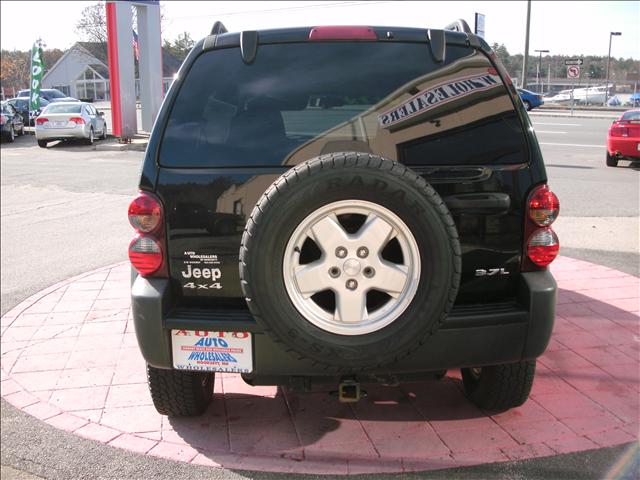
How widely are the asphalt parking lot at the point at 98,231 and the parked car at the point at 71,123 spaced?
1.88ft

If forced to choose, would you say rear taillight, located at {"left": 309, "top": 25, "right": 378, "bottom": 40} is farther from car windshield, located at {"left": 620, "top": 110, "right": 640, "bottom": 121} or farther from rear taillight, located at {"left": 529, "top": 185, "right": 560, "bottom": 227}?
car windshield, located at {"left": 620, "top": 110, "right": 640, "bottom": 121}

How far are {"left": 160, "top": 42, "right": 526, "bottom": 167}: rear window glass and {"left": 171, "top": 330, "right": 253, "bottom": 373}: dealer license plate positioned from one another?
2.45 ft

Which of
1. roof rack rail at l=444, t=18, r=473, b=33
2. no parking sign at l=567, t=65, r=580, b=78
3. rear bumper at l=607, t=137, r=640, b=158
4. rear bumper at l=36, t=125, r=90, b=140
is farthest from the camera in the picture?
rear bumper at l=36, t=125, r=90, b=140

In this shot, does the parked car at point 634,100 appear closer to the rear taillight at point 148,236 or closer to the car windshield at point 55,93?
the rear taillight at point 148,236

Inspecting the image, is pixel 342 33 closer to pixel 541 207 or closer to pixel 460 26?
pixel 460 26

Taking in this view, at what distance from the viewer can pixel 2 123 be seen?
21.8 metres

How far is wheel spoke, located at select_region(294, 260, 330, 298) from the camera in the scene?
239 centimetres

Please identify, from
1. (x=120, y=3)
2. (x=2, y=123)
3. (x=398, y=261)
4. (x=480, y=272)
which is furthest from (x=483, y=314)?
(x=2, y=123)

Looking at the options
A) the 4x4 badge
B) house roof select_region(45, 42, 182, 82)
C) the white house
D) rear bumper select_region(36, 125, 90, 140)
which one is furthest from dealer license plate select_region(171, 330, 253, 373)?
rear bumper select_region(36, 125, 90, 140)

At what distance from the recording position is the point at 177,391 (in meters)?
3.09

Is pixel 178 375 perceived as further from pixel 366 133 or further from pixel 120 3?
pixel 120 3

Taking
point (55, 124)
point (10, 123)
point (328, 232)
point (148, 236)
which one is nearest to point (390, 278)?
point (328, 232)

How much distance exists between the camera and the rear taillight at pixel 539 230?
2691 mm

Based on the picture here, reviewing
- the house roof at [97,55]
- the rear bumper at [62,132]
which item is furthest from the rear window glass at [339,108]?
the rear bumper at [62,132]
